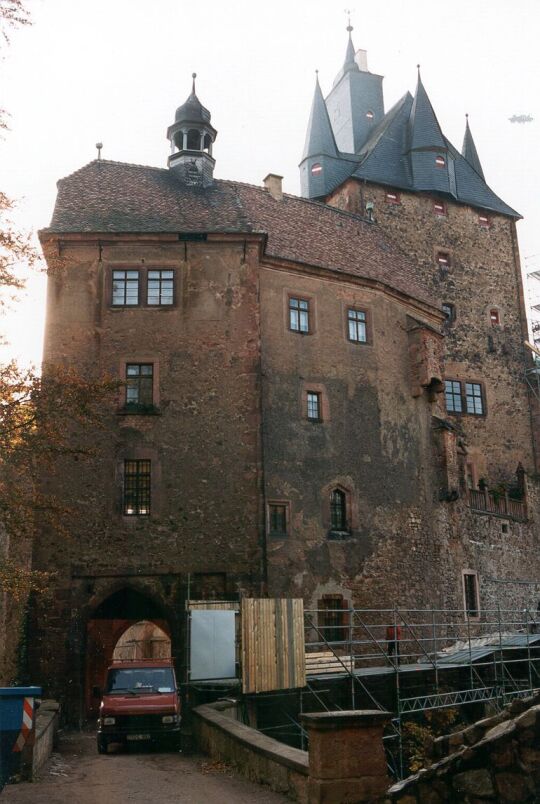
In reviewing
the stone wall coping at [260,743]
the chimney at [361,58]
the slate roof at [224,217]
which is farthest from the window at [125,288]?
the chimney at [361,58]

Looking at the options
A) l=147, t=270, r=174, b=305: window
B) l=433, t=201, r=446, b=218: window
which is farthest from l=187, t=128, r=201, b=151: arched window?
l=433, t=201, r=446, b=218: window

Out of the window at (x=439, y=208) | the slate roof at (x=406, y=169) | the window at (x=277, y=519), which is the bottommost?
the window at (x=277, y=519)

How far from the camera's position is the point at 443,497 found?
90.6 feet

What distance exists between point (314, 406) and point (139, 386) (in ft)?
17.9

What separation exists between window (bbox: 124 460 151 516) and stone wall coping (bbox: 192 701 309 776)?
7726 millimetres

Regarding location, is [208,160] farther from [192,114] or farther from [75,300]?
[75,300]

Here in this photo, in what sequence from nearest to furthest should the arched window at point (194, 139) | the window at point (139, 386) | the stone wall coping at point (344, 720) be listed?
the stone wall coping at point (344, 720) < the window at point (139, 386) < the arched window at point (194, 139)

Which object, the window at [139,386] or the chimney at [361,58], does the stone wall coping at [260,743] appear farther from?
the chimney at [361,58]

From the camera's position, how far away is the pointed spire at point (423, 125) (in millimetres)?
39000

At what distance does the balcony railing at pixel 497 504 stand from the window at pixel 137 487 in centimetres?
1441

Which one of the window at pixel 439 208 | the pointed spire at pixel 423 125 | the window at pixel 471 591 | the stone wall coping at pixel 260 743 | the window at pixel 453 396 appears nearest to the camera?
the stone wall coping at pixel 260 743

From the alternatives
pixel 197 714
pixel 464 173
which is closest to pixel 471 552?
pixel 197 714

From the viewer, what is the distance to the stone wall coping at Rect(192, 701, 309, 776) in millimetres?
9164

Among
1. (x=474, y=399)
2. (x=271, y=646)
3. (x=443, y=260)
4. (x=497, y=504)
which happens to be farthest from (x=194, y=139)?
(x=271, y=646)
